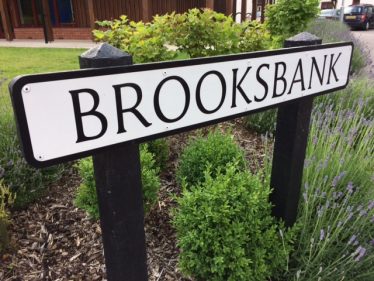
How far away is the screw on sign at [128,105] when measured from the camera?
2.73 feet

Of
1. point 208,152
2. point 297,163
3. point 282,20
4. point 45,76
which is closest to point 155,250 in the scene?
point 208,152

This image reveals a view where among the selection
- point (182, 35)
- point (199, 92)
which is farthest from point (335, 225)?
point (182, 35)

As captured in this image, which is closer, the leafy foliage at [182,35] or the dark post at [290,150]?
the dark post at [290,150]

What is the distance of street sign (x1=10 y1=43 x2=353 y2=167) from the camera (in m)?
0.82

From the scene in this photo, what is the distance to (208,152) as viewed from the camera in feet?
8.52

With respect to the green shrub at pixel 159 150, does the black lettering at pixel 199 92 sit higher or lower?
higher

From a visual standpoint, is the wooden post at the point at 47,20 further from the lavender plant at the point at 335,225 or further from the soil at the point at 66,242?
the lavender plant at the point at 335,225

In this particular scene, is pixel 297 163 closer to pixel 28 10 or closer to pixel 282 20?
pixel 282 20

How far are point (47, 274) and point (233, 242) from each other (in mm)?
1160

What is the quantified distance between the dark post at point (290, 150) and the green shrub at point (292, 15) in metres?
4.85

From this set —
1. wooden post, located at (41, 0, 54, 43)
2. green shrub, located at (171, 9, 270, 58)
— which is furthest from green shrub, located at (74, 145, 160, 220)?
wooden post, located at (41, 0, 54, 43)

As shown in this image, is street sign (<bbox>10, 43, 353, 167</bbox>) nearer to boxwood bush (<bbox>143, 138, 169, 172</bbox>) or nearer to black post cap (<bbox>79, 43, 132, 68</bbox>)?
black post cap (<bbox>79, 43, 132, 68</bbox>)

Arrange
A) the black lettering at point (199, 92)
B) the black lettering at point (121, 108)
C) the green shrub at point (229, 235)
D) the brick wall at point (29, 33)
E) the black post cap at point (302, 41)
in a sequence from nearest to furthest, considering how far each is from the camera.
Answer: the black lettering at point (121, 108)
the black lettering at point (199, 92)
the black post cap at point (302, 41)
the green shrub at point (229, 235)
the brick wall at point (29, 33)

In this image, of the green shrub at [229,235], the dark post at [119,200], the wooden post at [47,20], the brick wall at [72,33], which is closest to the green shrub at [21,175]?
the green shrub at [229,235]
